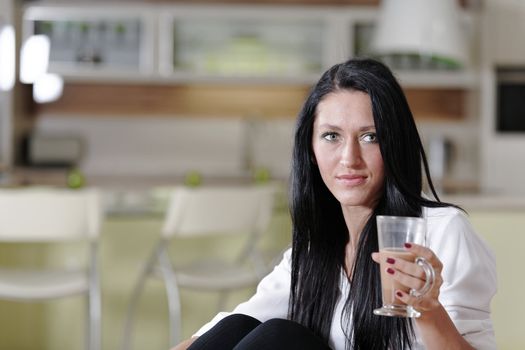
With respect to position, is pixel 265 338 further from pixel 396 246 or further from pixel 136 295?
pixel 136 295

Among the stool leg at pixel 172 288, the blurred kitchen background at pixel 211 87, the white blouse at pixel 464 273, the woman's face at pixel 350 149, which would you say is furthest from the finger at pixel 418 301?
the blurred kitchen background at pixel 211 87

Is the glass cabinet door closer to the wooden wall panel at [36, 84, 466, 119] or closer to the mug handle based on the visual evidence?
the wooden wall panel at [36, 84, 466, 119]

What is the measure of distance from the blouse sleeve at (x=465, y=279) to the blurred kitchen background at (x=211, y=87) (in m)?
3.95

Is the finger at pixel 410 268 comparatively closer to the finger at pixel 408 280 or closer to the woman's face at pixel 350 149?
the finger at pixel 408 280

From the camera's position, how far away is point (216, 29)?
242 inches

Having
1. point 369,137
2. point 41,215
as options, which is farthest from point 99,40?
point 369,137

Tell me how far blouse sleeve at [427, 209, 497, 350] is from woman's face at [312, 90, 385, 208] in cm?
14

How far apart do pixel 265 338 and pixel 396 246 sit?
38cm

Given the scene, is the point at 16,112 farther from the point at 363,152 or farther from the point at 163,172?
the point at 363,152

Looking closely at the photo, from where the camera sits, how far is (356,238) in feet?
5.65

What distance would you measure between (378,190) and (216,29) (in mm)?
4651

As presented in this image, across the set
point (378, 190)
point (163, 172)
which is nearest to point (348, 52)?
point (163, 172)

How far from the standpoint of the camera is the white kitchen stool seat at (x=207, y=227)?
3508mm

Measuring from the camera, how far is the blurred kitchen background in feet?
19.3
